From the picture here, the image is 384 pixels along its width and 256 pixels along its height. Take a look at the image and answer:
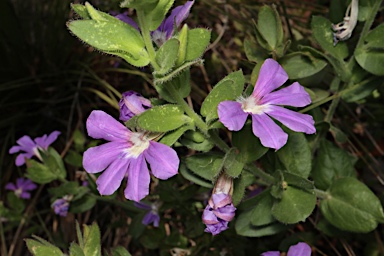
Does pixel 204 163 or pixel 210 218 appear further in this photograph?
pixel 204 163

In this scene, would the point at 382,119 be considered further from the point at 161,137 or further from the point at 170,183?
the point at 161,137

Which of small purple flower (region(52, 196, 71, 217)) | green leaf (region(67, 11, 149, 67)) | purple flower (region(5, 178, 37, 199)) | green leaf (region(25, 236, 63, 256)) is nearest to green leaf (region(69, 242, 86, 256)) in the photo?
green leaf (region(25, 236, 63, 256))

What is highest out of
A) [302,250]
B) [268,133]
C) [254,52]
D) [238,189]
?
[268,133]

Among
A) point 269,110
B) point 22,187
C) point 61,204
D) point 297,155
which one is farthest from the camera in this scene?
point 22,187

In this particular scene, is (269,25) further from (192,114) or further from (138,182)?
(138,182)

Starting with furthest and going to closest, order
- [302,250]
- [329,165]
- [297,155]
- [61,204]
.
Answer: [61,204] → [329,165] → [297,155] → [302,250]

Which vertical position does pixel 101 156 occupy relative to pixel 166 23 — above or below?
below

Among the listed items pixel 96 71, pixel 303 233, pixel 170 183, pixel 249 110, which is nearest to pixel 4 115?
pixel 96 71

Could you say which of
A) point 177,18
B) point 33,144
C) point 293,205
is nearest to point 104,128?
point 177,18
